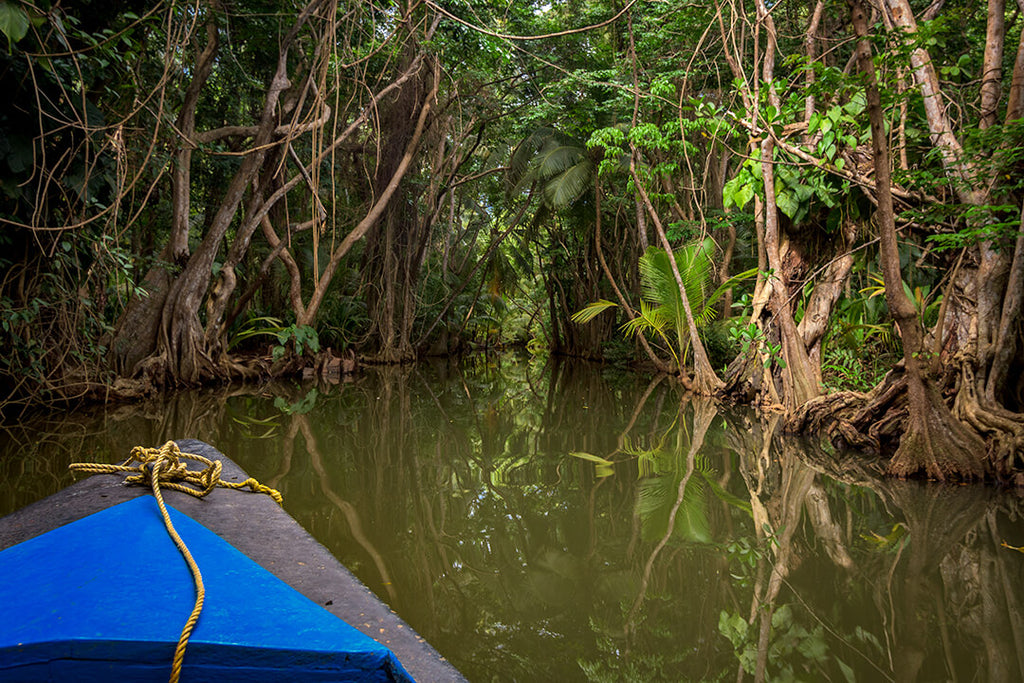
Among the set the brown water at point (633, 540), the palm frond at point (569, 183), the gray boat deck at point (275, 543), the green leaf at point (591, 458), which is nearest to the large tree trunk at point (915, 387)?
the brown water at point (633, 540)

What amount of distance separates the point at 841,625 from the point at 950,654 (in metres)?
0.27

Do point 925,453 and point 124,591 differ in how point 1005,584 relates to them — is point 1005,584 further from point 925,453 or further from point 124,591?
point 124,591

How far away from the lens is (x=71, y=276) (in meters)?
5.34

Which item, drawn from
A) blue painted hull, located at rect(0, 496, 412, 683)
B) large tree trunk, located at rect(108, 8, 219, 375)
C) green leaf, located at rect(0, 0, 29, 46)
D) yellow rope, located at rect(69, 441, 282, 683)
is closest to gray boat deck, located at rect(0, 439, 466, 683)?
yellow rope, located at rect(69, 441, 282, 683)

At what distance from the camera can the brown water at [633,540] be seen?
6.21 ft

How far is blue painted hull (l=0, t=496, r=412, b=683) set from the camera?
2.92 ft

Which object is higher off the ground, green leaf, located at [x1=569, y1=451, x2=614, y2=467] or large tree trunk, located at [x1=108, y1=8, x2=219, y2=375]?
large tree trunk, located at [x1=108, y1=8, x2=219, y2=375]

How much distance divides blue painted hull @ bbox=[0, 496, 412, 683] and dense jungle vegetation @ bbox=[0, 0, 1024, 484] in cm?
195

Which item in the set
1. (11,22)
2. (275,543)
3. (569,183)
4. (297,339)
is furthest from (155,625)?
(569,183)

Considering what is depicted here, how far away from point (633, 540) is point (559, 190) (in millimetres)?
8874

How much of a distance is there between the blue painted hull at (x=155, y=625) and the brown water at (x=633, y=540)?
3.03 ft

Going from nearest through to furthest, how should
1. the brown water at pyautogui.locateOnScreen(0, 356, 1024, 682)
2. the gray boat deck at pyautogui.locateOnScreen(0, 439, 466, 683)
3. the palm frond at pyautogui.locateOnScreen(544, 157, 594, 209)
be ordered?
the gray boat deck at pyautogui.locateOnScreen(0, 439, 466, 683)
the brown water at pyautogui.locateOnScreen(0, 356, 1024, 682)
the palm frond at pyautogui.locateOnScreen(544, 157, 594, 209)

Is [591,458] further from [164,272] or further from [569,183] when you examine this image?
[569,183]

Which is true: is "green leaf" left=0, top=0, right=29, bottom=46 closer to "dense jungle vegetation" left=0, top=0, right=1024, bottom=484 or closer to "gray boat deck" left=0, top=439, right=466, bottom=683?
"dense jungle vegetation" left=0, top=0, right=1024, bottom=484
